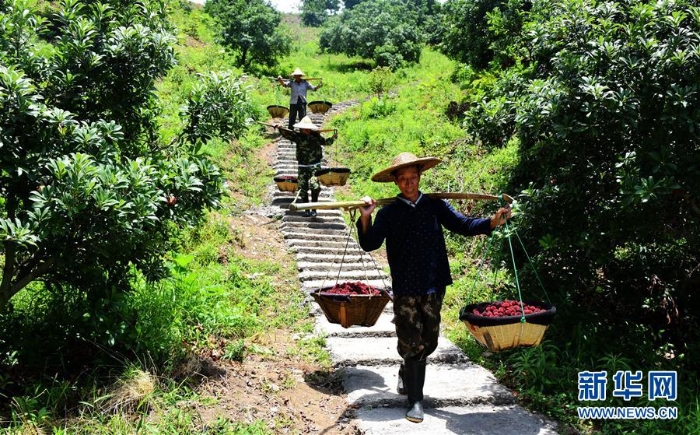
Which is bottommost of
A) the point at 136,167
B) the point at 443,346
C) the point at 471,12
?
the point at 443,346

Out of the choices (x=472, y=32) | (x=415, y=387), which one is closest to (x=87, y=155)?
(x=415, y=387)

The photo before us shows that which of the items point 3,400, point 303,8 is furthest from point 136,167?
point 303,8

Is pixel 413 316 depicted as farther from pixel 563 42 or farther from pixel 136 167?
pixel 563 42

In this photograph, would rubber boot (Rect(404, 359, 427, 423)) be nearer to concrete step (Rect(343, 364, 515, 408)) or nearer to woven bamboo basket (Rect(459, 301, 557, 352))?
concrete step (Rect(343, 364, 515, 408))

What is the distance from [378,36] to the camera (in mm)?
30453

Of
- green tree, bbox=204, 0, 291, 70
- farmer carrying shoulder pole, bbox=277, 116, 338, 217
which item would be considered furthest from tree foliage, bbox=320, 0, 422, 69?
farmer carrying shoulder pole, bbox=277, 116, 338, 217

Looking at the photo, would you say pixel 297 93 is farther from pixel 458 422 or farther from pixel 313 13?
pixel 313 13

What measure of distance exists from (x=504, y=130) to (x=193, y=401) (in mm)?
4660

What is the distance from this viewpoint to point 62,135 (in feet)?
13.1

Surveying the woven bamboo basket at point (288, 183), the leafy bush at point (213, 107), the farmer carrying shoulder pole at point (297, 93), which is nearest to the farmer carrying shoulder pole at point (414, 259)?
the leafy bush at point (213, 107)

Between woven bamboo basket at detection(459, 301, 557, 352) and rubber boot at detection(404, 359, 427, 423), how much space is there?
0.60m

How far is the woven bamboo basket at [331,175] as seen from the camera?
9.97 metres

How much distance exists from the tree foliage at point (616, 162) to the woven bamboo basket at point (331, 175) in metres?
3.78

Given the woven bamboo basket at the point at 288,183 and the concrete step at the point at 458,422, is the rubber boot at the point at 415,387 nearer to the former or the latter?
the concrete step at the point at 458,422
